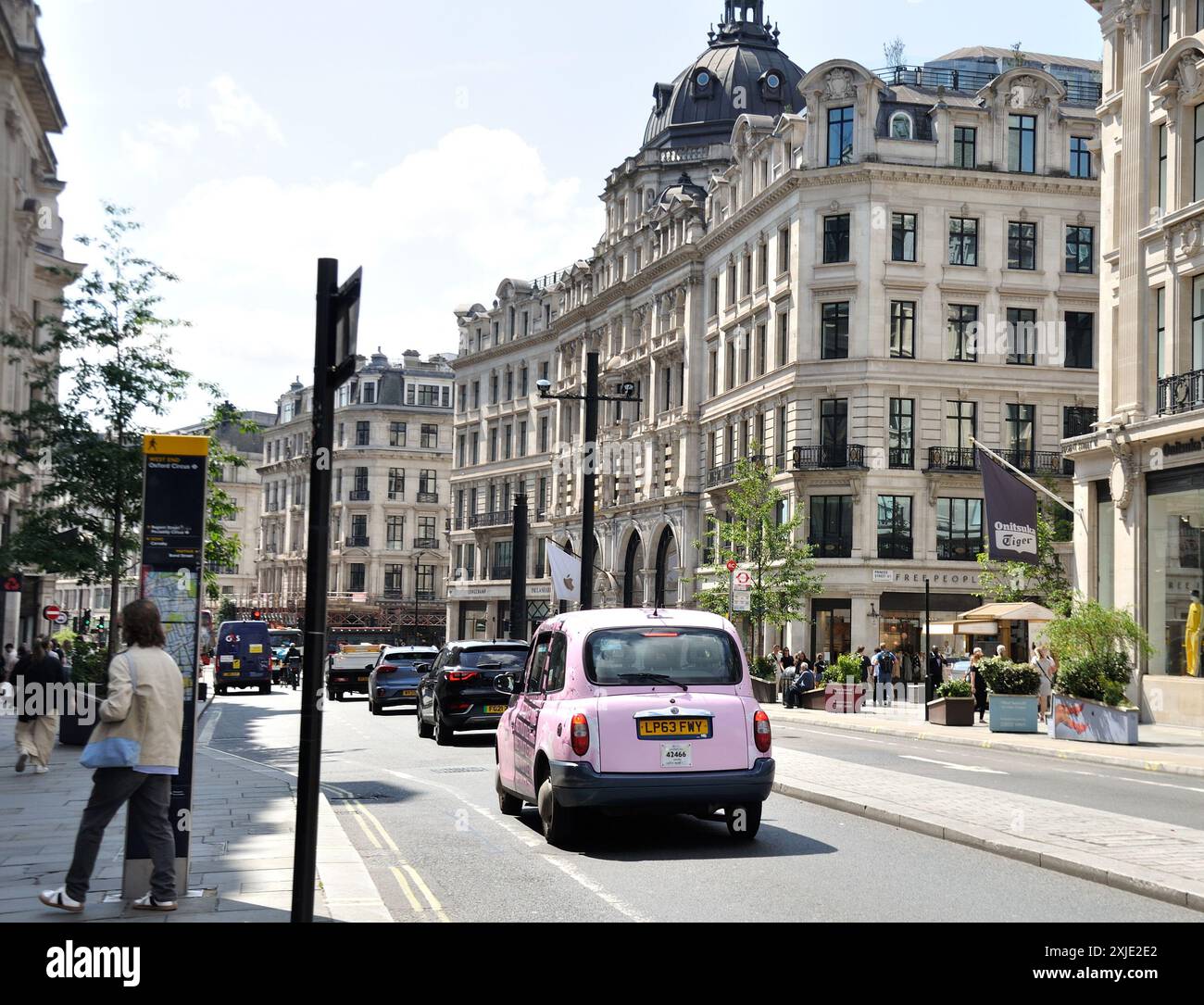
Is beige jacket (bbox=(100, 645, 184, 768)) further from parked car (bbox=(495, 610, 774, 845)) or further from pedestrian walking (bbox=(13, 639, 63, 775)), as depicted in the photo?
pedestrian walking (bbox=(13, 639, 63, 775))

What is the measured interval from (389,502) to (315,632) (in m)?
112

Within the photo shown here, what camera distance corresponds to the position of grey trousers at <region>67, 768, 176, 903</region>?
8.57m

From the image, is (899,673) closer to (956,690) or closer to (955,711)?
(956,690)

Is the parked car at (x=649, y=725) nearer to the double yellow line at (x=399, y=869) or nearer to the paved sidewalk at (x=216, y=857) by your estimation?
the double yellow line at (x=399, y=869)

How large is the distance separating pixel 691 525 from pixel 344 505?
182ft

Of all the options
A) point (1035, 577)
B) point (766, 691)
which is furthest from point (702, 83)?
point (766, 691)

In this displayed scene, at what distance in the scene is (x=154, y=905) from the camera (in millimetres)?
8641

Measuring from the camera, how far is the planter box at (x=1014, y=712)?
30.3 meters

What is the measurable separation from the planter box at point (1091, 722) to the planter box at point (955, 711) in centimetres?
410

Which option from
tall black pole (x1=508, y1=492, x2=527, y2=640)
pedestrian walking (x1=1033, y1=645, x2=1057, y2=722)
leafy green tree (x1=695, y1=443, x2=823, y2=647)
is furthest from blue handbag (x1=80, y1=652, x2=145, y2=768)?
leafy green tree (x1=695, y1=443, x2=823, y2=647)

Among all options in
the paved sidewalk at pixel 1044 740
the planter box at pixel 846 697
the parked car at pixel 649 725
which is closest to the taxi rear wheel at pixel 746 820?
the parked car at pixel 649 725

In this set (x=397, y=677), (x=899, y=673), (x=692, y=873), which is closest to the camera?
(x=692, y=873)

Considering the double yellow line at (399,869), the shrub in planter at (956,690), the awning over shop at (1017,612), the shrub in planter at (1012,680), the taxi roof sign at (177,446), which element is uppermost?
the taxi roof sign at (177,446)
